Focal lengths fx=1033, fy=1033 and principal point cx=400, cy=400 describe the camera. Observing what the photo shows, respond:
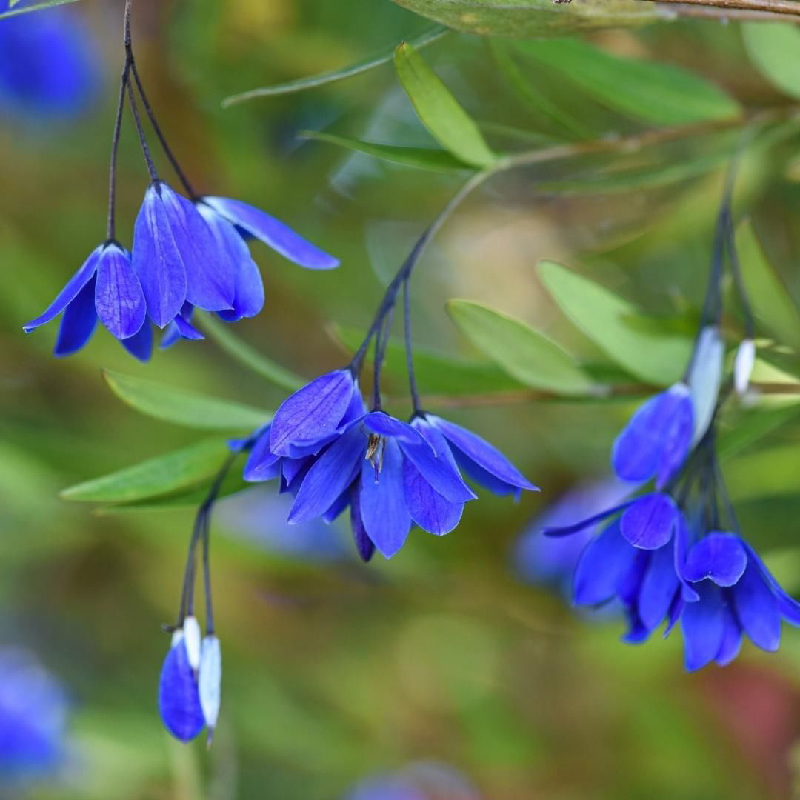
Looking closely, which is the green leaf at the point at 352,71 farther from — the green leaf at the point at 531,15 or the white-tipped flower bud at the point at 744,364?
the white-tipped flower bud at the point at 744,364

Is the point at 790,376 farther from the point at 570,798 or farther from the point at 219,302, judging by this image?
the point at 570,798

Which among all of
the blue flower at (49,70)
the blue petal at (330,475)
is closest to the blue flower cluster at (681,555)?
the blue petal at (330,475)

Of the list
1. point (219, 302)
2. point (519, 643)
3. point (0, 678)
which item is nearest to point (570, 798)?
point (519, 643)

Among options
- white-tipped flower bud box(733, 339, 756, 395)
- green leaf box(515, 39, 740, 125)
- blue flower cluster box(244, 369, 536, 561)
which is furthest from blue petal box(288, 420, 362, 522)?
green leaf box(515, 39, 740, 125)

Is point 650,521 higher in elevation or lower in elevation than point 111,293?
lower

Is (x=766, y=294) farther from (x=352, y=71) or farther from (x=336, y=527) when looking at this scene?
(x=336, y=527)

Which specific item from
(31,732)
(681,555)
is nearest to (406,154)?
(681,555)
